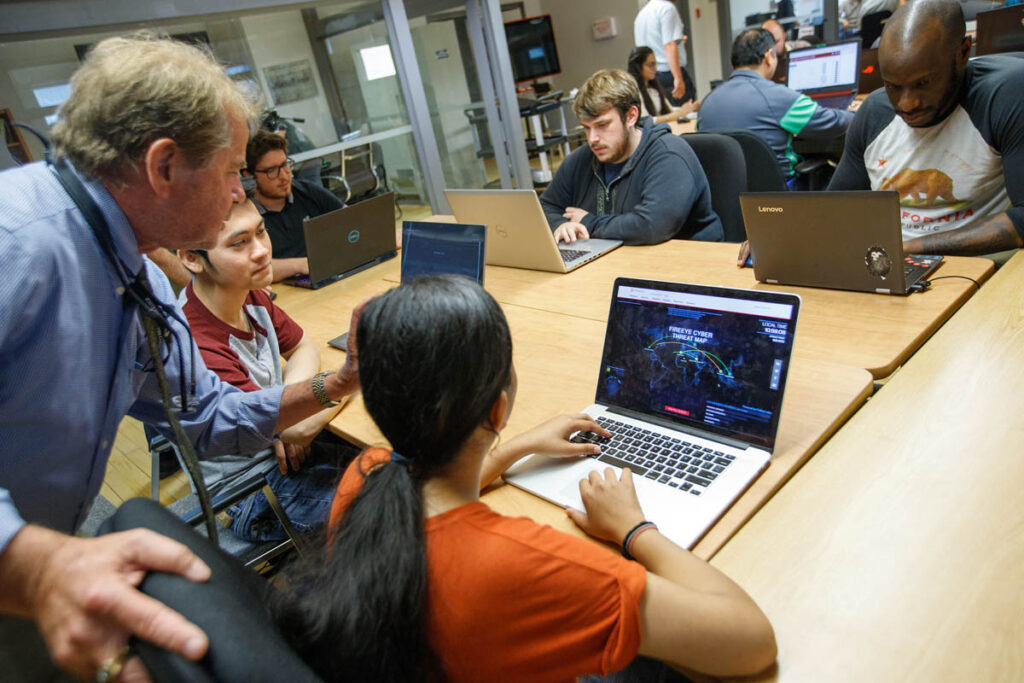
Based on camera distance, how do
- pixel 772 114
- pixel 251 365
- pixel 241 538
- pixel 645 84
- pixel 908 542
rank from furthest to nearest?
1. pixel 645 84
2. pixel 772 114
3. pixel 251 365
4. pixel 241 538
5. pixel 908 542

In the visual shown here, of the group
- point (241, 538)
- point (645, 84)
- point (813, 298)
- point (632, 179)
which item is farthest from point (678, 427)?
point (645, 84)

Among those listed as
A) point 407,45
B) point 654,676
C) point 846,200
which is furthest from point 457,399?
point 407,45

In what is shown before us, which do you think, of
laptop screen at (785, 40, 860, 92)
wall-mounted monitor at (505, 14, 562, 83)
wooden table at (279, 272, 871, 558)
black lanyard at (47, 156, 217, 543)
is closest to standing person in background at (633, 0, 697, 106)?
laptop screen at (785, 40, 860, 92)

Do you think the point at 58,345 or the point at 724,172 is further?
the point at 724,172

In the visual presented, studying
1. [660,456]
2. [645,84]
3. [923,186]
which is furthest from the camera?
[645,84]

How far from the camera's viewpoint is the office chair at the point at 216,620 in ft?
1.69

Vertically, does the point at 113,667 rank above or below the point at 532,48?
below

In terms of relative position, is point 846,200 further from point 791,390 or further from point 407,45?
point 407,45

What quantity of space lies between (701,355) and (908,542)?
1.40ft

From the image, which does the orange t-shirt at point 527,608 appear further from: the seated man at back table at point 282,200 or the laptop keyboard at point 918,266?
the seated man at back table at point 282,200

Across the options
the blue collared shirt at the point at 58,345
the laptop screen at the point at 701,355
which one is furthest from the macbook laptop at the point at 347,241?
the laptop screen at the point at 701,355

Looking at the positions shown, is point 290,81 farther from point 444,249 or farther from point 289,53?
point 444,249

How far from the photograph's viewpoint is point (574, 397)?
1.44 m

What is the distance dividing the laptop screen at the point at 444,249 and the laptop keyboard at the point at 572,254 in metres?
0.52
